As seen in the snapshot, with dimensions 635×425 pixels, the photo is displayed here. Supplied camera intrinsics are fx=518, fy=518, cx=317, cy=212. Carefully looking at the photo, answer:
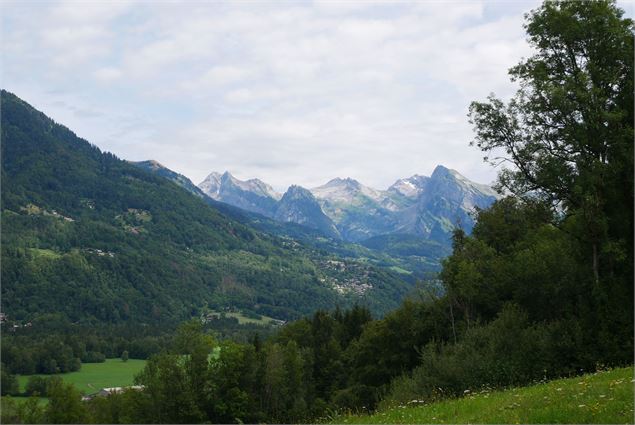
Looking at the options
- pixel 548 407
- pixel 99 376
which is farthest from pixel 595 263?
pixel 99 376

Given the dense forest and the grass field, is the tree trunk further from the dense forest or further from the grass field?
the grass field

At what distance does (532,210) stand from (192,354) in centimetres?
5995

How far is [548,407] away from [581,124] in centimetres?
1855

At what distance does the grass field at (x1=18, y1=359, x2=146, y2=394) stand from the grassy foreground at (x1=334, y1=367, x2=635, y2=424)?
131926 millimetres

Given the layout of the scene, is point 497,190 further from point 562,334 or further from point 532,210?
point 562,334

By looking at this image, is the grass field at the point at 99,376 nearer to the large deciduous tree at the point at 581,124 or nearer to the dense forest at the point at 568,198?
the dense forest at the point at 568,198

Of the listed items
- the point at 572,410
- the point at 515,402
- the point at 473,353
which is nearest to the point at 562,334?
the point at 473,353

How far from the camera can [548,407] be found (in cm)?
1548

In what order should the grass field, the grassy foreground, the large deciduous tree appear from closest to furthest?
the grassy foreground < the large deciduous tree < the grass field

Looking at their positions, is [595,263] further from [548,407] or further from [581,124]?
[548,407]

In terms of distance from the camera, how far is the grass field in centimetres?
14819

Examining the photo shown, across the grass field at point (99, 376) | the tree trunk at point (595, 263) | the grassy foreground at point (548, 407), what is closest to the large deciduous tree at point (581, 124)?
the tree trunk at point (595, 263)

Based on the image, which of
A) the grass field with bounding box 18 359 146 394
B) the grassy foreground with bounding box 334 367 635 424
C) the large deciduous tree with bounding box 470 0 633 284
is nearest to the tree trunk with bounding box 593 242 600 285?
the large deciduous tree with bounding box 470 0 633 284

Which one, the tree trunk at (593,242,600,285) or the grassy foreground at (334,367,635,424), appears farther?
the tree trunk at (593,242,600,285)
